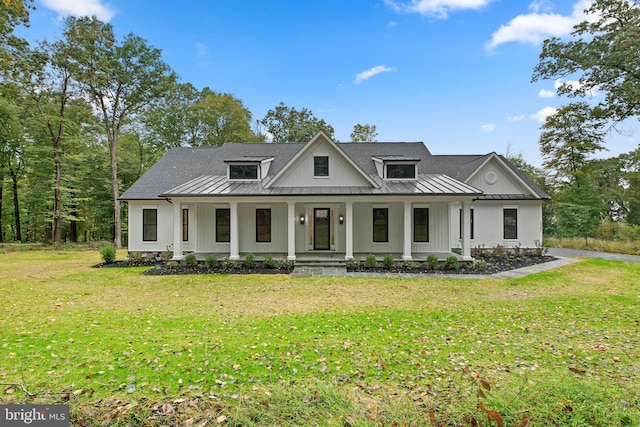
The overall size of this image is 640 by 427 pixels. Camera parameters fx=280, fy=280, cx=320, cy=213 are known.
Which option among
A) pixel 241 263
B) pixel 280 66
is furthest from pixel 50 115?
pixel 241 263

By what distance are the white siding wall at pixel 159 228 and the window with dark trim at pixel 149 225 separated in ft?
0.53

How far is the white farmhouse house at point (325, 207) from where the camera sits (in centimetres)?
1268

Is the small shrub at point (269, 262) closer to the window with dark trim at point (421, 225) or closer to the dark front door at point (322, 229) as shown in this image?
the dark front door at point (322, 229)

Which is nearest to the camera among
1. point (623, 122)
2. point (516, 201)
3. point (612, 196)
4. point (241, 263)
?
point (241, 263)

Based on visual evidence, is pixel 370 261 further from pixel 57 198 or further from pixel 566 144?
pixel 566 144

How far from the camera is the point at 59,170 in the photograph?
70.7 ft

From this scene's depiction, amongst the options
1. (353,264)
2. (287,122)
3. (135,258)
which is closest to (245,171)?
(135,258)

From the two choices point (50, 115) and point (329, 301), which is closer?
point (329, 301)

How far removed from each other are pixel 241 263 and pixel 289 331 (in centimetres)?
763

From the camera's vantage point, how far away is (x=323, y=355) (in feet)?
14.0

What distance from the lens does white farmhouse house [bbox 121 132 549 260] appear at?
12680mm

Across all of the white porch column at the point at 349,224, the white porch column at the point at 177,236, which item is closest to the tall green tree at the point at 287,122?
the white porch column at the point at 177,236

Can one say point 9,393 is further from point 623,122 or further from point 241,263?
point 623,122

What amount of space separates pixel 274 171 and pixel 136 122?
840 inches
